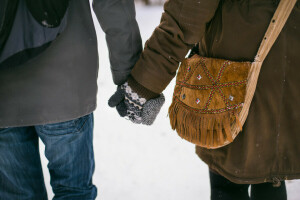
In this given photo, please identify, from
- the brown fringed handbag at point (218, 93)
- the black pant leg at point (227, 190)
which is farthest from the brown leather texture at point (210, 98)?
the black pant leg at point (227, 190)

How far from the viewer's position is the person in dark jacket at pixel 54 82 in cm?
100

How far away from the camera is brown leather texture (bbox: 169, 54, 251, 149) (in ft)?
3.53

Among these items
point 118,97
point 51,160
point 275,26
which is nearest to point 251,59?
point 275,26

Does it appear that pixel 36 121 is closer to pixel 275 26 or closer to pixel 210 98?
pixel 210 98

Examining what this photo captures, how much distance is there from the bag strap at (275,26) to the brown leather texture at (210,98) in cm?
7

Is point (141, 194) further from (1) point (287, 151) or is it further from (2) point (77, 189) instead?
(1) point (287, 151)

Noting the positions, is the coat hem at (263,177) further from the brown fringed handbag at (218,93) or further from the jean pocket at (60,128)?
the jean pocket at (60,128)

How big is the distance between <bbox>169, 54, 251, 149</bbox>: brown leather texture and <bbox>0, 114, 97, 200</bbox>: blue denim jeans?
46cm

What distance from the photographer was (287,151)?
1.10 m

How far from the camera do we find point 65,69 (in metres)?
1.16

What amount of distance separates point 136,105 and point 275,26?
61 cm

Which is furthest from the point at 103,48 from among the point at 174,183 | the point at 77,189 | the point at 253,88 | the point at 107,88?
the point at 253,88

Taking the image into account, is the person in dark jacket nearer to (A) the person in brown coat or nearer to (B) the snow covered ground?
(A) the person in brown coat

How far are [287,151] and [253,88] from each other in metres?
0.28
